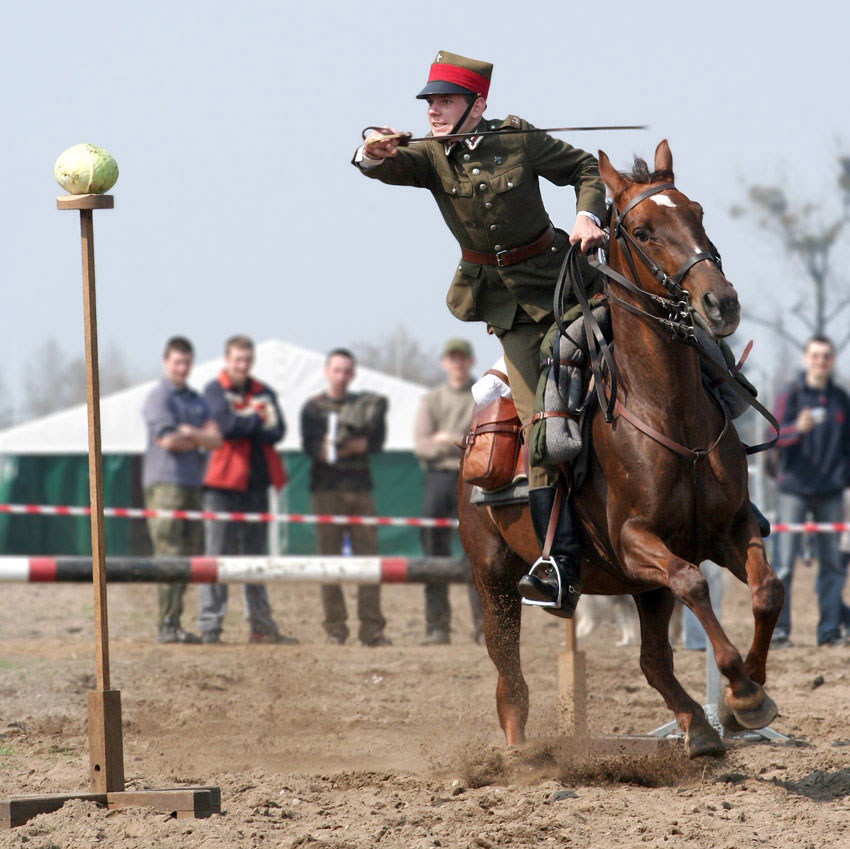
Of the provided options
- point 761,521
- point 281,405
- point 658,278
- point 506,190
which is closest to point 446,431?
point 506,190

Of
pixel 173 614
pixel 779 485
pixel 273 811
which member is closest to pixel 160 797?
pixel 273 811

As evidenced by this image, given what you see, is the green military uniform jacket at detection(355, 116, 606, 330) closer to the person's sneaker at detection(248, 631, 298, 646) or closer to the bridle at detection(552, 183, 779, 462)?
the bridle at detection(552, 183, 779, 462)

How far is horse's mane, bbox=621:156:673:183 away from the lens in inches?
223

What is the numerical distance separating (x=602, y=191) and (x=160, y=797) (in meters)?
3.29

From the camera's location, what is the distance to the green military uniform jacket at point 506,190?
6180mm

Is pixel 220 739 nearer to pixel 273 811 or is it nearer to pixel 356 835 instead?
pixel 273 811

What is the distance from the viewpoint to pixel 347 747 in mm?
7008

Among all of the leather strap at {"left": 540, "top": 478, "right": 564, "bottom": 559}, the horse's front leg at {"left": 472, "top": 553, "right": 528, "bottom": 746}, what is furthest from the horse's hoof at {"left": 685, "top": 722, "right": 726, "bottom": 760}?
the horse's front leg at {"left": 472, "top": 553, "right": 528, "bottom": 746}

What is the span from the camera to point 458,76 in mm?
6203

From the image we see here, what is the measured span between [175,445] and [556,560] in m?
6.06

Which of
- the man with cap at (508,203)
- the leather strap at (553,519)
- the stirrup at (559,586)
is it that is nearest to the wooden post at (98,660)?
the man with cap at (508,203)

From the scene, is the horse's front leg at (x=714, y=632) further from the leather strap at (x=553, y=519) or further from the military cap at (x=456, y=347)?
the military cap at (x=456, y=347)

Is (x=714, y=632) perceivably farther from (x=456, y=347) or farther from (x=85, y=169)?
Result: (x=456, y=347)

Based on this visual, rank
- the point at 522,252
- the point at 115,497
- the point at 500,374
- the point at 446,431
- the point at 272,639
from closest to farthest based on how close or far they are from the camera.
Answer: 1. the point at 522,252
2. the point at 500,374
3. the point at 272,639
4. the point at 446,431
5. the point at 115,497
